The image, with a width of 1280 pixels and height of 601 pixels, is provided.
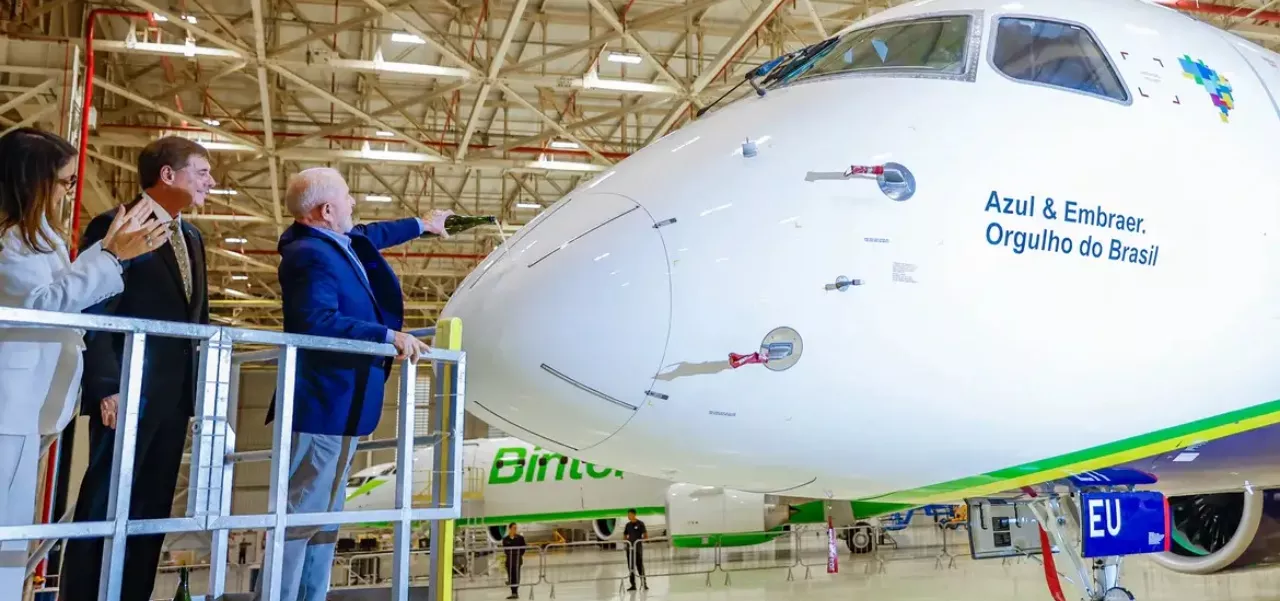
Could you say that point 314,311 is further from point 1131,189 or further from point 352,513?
point 1131,189

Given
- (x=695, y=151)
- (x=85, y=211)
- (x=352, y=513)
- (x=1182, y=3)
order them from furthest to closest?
(x=85, y=211) < (x=1182, y=3) < (x=695, y=151) < (x=352, y=513)

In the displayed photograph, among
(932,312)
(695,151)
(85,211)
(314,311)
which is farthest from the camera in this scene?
(85,211)

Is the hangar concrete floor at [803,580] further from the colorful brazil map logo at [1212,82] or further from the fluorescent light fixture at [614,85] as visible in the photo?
the fluorescent light fixture at [614,85]

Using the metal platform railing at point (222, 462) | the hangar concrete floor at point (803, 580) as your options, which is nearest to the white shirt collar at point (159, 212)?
the metal platform railing at point (222, 462)

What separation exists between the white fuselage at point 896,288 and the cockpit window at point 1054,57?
7 cm

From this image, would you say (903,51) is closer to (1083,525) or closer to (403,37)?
(1083,525)

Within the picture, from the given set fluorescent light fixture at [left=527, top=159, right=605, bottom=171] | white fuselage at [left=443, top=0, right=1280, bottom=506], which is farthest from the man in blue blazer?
fluorescent light fixture at [left=527, top=159, right=605, bottom=171]

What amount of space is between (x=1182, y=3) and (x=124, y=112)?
23536 millimetres

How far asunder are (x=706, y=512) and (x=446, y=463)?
1620cm

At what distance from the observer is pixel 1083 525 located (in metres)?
5.33

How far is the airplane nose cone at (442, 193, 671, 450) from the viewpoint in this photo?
4199 mm

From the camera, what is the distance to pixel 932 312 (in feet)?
14.9

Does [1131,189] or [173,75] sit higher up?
[173,75]

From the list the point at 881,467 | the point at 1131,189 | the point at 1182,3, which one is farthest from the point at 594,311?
the point at 1182,3
